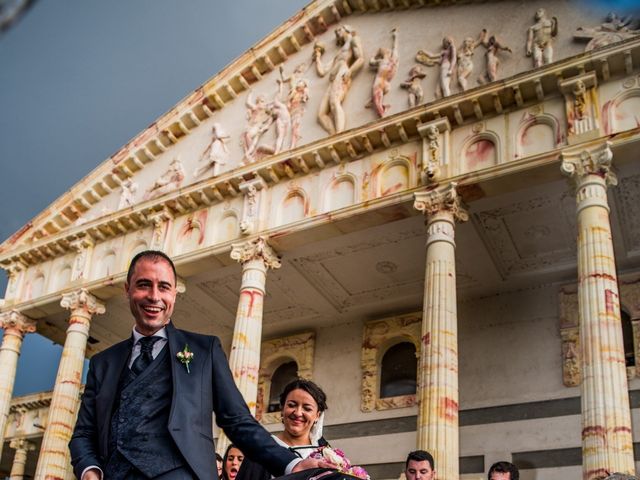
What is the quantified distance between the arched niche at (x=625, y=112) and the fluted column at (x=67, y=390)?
48.2 feet

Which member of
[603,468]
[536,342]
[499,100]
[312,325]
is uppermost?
[499,100]

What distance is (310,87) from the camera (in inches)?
824

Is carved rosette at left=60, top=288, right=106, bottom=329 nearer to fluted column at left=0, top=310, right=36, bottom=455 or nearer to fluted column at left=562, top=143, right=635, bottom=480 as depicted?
fluted column at left=0, top=310, right=36, bottom=455

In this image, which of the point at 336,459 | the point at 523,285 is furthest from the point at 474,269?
the point at 336,459

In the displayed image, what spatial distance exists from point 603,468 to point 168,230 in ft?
42.9

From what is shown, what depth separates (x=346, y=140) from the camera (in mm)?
18250

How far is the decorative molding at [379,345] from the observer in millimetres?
21172

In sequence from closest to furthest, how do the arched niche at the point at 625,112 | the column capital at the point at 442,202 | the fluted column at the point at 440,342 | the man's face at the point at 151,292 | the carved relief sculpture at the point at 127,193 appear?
the man's face at the point at 151,292 < the fluted column at the point at 440,342 < the arched niche at the point at 625,112 < the column capital at the point at 442,202 < the carved relief sculpture at the point at 127,193

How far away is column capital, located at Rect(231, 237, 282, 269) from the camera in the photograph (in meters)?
18.7

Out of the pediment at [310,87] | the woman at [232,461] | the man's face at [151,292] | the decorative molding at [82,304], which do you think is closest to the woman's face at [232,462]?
the woman at [232,461]

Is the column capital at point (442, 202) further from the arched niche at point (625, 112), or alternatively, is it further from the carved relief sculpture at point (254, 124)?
the carved relief sculpture at point (254, 124)

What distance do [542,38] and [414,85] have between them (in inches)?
124

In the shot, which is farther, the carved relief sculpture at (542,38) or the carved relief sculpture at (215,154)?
the carved relief sculpture at (215,154)

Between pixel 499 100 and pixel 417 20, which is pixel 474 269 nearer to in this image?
pixel 499 100
